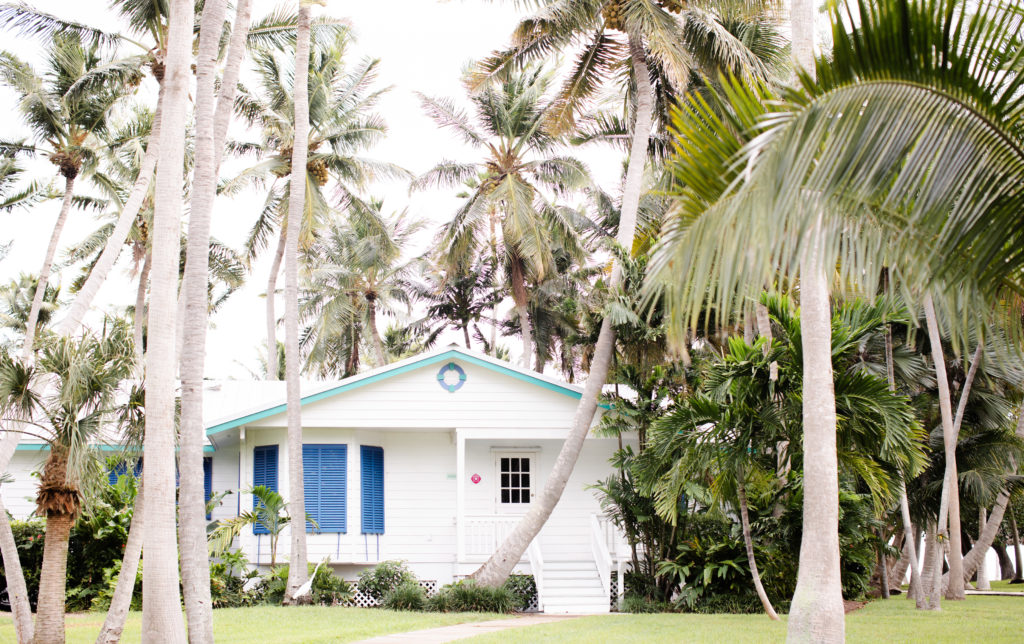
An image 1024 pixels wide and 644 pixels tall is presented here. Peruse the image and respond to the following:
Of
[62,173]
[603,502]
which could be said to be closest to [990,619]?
[603,502]

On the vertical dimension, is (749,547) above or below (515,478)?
below

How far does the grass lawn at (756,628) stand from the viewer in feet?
37.1

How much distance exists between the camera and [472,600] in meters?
16.0

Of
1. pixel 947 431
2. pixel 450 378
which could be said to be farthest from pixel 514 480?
pixel 947 431

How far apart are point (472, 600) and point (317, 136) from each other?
14.0 metres

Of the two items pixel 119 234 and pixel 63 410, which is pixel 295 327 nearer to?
pixel 119 234

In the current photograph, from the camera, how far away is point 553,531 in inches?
789

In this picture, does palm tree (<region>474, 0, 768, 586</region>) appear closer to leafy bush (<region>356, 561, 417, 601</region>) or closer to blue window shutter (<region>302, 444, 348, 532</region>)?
leafy bush (<region>356, 561, 417, 601</region>)

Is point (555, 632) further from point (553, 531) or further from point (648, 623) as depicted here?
point (553, 531)

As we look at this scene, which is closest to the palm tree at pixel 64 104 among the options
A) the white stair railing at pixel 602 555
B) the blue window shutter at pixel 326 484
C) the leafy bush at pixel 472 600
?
the blue window shutter at pixel 326 484

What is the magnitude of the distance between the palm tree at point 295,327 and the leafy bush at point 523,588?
385 cm

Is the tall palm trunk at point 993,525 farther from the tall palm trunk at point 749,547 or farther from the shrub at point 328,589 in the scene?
the shrub at point 328,589

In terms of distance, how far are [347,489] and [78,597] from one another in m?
5.39

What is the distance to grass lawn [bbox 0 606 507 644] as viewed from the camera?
12.1m
